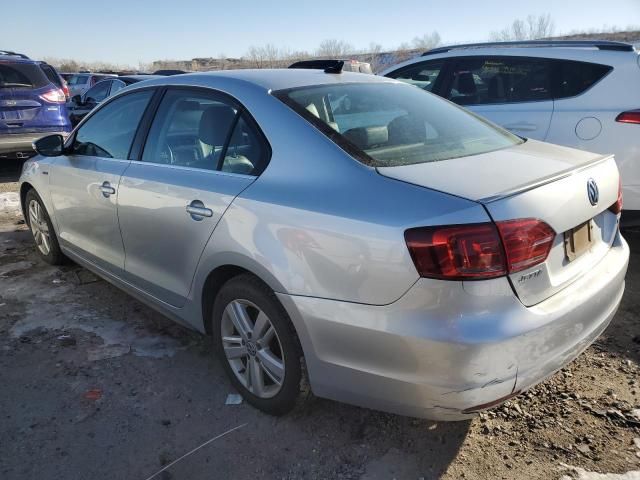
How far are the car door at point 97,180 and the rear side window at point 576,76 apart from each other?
339 cm

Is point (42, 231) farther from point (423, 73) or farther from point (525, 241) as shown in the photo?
point (525, 241)

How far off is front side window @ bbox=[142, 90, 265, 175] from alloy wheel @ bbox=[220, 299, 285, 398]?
69 centimetres

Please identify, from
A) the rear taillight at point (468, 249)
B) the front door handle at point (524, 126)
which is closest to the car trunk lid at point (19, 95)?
the front door handle at point (524, 126)

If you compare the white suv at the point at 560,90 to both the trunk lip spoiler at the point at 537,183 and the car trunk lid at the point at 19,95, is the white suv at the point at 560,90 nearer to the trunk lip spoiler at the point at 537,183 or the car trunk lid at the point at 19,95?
the trunk lip spoiler at the point at 537,183

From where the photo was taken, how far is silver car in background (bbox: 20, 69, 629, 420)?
6.32 feet

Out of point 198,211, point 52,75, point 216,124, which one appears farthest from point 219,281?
point 52,75

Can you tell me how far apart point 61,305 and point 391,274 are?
9.93ft

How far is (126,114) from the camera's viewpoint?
364 centimetres

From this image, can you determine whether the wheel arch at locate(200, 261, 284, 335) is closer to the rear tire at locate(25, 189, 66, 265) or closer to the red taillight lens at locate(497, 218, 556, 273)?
the red taillight lens at locate(497, 218, 556, 273)

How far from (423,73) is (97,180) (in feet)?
11.8

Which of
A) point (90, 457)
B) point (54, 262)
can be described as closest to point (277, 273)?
point (90, 457)

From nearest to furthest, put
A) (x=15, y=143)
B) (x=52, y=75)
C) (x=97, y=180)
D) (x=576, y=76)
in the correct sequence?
(x=97, y=180) < (x=576, y=76) < (x=15, y=143) < (x=52, y=75)

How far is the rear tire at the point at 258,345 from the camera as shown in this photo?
2.44 m

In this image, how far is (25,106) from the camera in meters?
8.45
